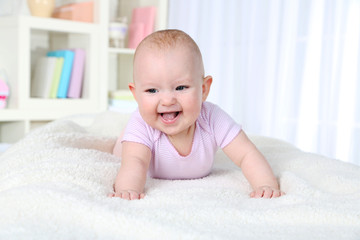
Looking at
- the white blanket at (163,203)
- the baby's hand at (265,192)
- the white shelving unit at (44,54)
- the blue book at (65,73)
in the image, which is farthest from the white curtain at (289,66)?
the baby's hand at (265,192)

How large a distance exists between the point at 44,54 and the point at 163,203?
241 centimetres

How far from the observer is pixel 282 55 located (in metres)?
2.72

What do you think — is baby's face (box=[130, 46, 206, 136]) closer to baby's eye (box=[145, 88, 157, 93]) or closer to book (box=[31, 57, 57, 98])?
baby's eye (box=[145, 88, 157, 93])

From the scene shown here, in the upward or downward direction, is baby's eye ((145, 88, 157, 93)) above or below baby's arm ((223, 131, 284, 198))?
above

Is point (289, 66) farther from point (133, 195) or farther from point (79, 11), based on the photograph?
point (133, 195)

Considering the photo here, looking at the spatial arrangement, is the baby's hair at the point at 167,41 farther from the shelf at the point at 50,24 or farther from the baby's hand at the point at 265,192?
the shelf at the point at 50,24

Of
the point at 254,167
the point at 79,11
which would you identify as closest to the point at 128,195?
the point at 254,167

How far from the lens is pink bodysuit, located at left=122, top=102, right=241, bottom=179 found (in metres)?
1.21

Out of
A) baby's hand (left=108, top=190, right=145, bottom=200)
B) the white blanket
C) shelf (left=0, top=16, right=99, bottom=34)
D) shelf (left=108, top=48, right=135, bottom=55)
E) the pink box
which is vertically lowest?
baby's hand (left=108, top=190, right=145, bottom=200)

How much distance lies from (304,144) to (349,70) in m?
0.46

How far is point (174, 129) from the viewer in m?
1.13

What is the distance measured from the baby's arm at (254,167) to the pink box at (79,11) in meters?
2.03

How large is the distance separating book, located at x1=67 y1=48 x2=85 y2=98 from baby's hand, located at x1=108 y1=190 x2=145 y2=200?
205cm

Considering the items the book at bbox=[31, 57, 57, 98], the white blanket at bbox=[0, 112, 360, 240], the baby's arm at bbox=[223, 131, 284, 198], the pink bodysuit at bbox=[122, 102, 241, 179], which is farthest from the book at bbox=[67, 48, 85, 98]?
the baby's arm at bbox=[223, 131, 284, 198]
